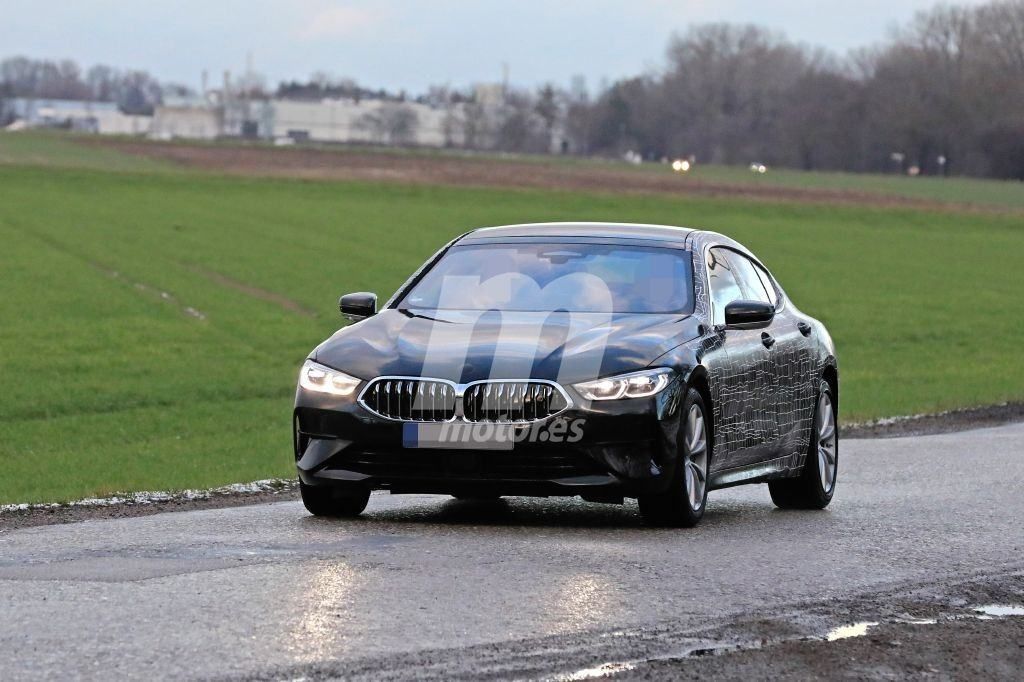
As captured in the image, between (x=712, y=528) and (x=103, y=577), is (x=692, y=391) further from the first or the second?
(x=103, y=577)

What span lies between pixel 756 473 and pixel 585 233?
1659 millimetres

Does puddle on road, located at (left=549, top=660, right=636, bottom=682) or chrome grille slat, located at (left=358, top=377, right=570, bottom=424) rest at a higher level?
chrome grille slat, located at (left=358, top=377, right=570, bottom=424)

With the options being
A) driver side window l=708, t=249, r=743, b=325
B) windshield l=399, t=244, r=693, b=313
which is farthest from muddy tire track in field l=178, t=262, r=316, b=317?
Result: windshield l=399, t=244, r=693, b=313

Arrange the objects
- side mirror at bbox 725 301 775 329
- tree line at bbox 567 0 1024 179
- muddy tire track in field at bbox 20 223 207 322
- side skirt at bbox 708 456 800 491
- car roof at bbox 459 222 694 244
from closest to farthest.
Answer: side skirt at bbox 708 456 800 491
side mirror at bbox 725 301 775 329
car roof at bbox 459 222 694 244
muddy tire track in field at bbox 20 223 207 322
tree line at bbox 567 0 1024 179

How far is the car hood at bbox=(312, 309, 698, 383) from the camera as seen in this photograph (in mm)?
9617

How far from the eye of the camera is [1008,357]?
31438mm

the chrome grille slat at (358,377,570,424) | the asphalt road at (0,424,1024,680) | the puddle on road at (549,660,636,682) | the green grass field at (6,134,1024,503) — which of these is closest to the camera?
the puddle on road at (549,660,636,682)

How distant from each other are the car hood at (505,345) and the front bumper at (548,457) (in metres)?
0.22

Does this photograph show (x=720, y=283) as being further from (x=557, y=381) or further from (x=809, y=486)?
(x=557, y=381)

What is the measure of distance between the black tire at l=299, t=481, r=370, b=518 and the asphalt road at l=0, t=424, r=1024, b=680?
5.0 inches

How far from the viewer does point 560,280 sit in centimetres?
1099

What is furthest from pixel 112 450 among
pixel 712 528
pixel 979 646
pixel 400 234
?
pixel 400 234

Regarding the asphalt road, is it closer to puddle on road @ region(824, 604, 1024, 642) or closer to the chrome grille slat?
puddle on road @ region(824, 604, 1024, 642)

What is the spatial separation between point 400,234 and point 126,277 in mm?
17891
